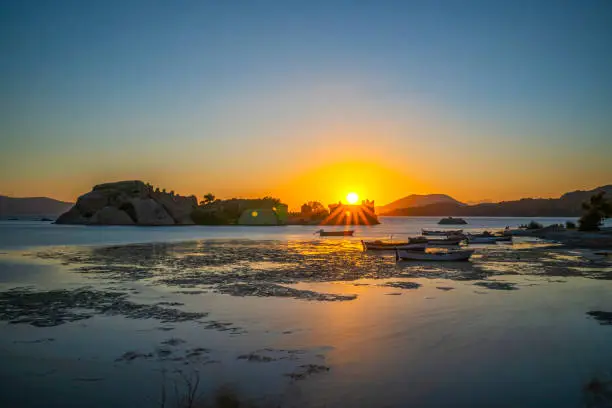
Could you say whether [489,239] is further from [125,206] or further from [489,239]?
[125,206]

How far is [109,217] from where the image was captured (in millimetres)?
182875

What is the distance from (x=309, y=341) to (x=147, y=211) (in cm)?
18187

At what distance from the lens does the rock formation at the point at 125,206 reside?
605 ft

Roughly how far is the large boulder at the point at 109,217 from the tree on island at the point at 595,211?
158811 mm

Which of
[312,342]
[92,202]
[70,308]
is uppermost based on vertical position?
[92,202]

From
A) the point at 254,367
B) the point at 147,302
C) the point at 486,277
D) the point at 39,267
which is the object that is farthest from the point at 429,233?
the point at 254,367

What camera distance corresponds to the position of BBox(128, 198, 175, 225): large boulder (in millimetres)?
184750

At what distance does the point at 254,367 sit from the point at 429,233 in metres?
101

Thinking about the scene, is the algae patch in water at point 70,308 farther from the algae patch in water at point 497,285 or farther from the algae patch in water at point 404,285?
the algae patch in water at point 497,285

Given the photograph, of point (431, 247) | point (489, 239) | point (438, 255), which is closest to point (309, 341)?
point (438, 255)

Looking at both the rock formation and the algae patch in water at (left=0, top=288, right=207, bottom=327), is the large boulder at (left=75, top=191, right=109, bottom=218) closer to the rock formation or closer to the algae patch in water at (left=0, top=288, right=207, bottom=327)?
the rock formation

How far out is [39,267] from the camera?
3731 cm

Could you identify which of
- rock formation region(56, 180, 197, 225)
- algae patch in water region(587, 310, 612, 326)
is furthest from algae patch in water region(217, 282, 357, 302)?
rock formation region(56, 180, 197, 225)

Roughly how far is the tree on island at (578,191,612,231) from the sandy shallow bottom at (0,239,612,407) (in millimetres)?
53850
